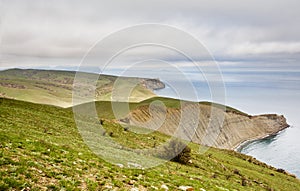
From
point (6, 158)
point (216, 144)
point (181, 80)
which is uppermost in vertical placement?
point (181, 80)

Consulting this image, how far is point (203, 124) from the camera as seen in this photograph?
16400 centimetres

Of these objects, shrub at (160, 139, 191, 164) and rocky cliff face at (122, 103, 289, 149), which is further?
rocky cliff face at (122, 103, 289, 149)

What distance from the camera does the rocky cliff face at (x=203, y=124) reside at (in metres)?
122

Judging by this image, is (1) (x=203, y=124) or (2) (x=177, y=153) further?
(1) (x=203, y=124)

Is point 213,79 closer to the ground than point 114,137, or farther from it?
farther from it

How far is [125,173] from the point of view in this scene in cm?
1959

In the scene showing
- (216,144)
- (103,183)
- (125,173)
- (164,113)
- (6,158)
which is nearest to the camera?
(6,158)

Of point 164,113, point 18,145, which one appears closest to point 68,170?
point 18,145

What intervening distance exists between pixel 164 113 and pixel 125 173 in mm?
116737

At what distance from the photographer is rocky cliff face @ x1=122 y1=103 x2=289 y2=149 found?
12165 centimetres

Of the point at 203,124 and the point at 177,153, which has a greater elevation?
the point at 177,153

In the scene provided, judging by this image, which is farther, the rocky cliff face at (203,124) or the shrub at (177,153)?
the rocky cliff face at (203,124)

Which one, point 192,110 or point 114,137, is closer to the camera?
point 114,137

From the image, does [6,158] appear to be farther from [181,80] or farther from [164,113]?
[164,113]
